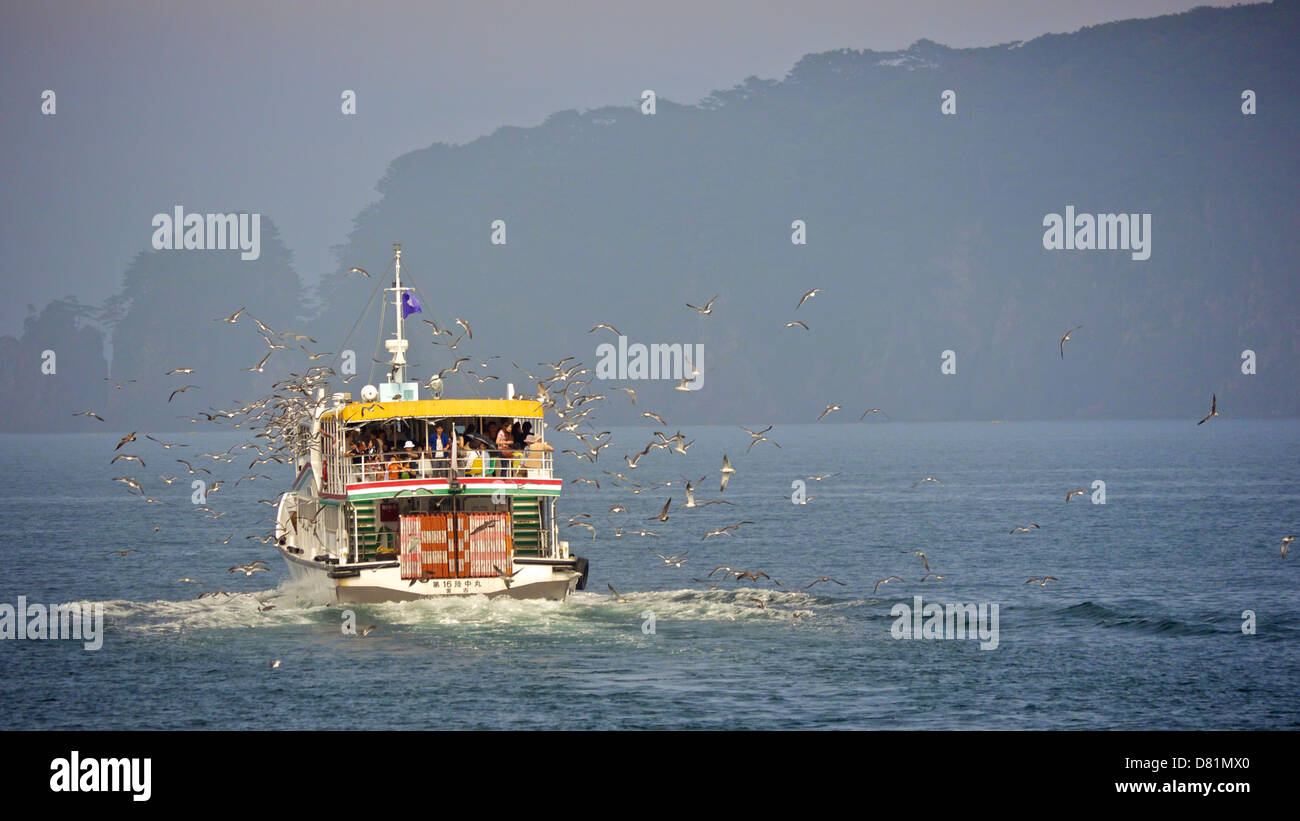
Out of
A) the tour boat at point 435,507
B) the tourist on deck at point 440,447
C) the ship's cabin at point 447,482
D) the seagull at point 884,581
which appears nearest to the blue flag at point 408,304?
the tour boat at point 435,507

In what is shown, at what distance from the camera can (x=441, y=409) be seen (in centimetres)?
4938

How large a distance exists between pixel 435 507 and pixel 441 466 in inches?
87.6

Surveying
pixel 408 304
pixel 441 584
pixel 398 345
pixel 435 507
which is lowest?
pixel 441 584

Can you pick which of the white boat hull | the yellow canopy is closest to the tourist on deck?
the yellow canopy

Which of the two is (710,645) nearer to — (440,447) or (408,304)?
(440,447)

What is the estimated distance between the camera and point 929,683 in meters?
40.1

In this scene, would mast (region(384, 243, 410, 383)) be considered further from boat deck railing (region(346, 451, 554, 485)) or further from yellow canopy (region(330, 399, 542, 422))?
boat deck railing (region(346, 451, 554, 485))


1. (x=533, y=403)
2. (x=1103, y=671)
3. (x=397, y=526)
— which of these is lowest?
(x=1103, y=671)

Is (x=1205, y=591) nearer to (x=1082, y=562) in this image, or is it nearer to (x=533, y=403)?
(x=1082, y=562)

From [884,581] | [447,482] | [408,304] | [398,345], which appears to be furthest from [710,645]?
[884,581]

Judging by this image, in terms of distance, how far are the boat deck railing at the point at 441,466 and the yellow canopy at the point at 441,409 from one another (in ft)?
4.25

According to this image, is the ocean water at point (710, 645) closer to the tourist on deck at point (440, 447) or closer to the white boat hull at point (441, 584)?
the white boat hull at point (441, 584)
